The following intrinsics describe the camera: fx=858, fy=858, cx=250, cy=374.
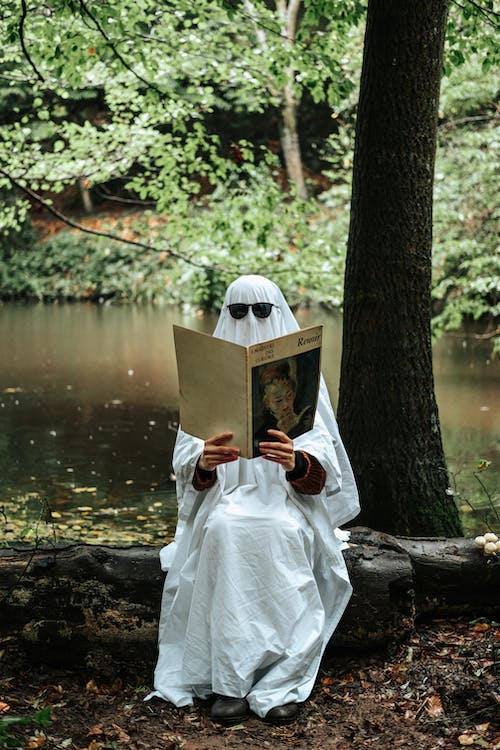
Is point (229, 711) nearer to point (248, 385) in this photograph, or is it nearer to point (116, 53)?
point (248, 385)

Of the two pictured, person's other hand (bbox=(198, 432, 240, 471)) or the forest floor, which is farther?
person's other hand (bbox=(198, 432, 240, 471))

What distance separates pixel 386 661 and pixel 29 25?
650 cm

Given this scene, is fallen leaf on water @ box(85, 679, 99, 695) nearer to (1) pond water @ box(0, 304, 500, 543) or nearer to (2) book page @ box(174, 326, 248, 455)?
(1) pond water @ box(0, 304, 500, 543)

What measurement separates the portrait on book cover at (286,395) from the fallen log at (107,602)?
77 cm

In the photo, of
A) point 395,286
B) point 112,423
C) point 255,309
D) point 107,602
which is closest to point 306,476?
point 255,309

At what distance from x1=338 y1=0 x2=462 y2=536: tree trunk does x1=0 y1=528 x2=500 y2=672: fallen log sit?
1.05 m

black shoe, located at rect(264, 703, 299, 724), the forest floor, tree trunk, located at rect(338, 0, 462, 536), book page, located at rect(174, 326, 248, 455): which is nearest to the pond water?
tree trunk, located at rect(338, 0, 462, 536)

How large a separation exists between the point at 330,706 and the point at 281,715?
0.26 metres

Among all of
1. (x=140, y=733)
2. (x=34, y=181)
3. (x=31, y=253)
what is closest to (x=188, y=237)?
(x=34, y=181)

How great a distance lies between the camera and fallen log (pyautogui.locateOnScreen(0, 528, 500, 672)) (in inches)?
146

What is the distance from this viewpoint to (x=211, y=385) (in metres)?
3.37

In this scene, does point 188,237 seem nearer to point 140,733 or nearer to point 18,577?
point 18,577

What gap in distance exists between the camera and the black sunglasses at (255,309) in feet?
12.3

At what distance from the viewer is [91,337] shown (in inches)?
721
